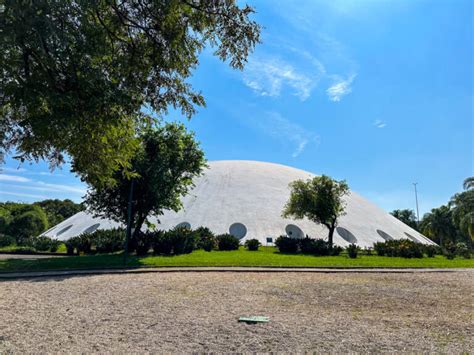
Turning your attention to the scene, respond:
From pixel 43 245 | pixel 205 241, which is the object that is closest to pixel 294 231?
pixel 205 241

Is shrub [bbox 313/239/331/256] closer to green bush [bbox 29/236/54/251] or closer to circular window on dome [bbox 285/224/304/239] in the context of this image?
circular window on dome [bbox 285/224/304/239]

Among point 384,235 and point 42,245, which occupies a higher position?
point 384,235

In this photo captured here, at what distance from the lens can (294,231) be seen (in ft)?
97.8

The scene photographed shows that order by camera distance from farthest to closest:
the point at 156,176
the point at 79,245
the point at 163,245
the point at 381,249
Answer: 1. the point at 381,249
2. the point at 79,245
3. the point at 163,245
4. the point at 156,176

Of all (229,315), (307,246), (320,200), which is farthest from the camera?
(320,200)

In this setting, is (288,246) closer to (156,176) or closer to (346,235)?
(346,235)

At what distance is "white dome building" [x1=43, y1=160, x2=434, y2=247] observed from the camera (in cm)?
2880

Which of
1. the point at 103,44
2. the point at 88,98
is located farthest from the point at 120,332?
the point at 103,44

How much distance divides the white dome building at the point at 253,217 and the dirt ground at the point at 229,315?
52.0ft

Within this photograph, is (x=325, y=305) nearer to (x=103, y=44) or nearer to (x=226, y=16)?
(x=226, y=16)

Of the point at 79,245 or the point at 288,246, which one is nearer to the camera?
the point at 79,245

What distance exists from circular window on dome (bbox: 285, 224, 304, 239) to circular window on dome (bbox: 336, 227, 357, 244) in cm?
392

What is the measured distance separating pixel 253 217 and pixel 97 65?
2474cm

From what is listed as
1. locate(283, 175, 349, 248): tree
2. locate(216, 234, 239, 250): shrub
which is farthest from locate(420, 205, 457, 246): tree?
locate(216, 234, 239, 250): shrub
